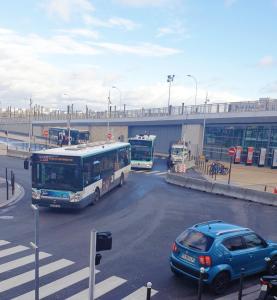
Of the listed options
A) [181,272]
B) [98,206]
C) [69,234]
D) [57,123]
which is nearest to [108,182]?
[98,206]

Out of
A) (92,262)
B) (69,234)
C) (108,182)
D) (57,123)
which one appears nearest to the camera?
(92,262)

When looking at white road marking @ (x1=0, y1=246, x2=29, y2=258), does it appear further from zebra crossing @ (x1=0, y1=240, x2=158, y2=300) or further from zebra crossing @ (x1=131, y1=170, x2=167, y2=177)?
zebra crossing @ (x1=131, y1=170, x2=167, y2=177)

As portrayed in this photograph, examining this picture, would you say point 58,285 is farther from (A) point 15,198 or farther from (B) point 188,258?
(A) point 15,198

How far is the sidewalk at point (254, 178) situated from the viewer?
28812mm

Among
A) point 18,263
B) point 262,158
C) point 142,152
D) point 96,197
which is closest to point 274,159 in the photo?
point 262,158

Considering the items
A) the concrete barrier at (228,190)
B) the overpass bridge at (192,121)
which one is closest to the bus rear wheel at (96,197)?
the concrete barrier at (228,190)

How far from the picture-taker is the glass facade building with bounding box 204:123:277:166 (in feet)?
146

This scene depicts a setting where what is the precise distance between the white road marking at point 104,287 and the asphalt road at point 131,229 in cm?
17

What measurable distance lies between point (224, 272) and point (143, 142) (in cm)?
2720

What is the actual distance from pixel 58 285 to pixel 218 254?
4543 millimetres

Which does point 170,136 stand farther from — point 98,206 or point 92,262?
point 92,262

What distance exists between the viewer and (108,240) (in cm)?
676

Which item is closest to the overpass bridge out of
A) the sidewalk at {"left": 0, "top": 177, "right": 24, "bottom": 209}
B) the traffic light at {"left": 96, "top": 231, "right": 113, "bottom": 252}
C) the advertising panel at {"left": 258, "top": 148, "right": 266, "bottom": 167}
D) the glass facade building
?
the glass facade building

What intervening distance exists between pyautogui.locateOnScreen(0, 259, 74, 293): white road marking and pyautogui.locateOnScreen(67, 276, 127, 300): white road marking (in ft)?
5.54
